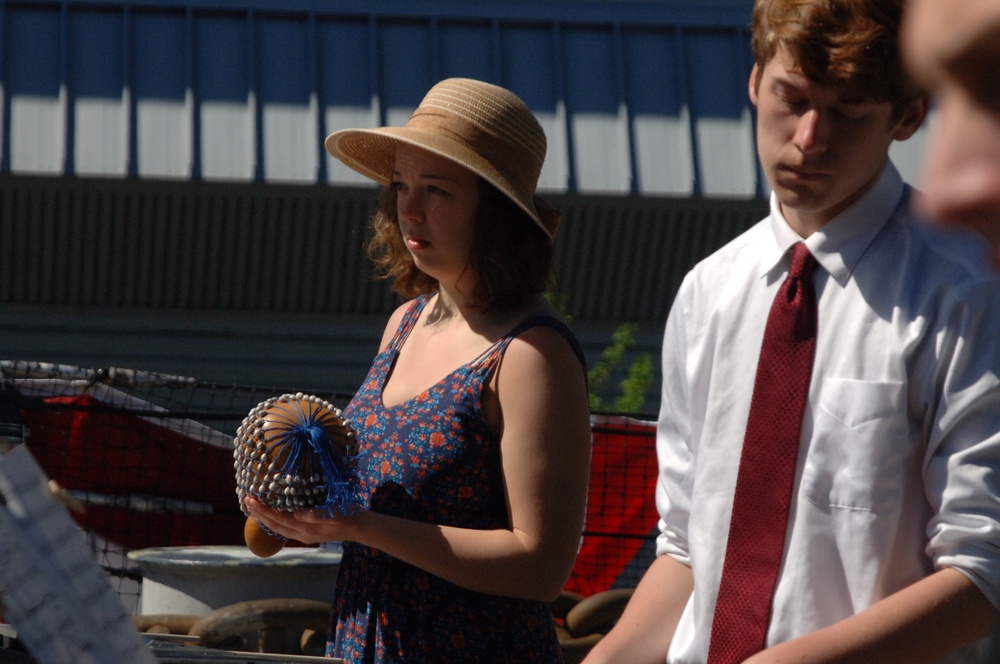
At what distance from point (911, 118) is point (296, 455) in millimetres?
1231

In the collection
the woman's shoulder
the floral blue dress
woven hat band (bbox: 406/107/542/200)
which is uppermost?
woven hat band (bbox: 406/107/542/200)

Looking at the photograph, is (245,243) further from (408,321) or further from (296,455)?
(296,455)

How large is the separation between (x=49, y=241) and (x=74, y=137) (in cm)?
69

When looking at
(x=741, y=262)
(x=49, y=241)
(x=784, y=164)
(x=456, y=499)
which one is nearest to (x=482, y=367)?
(x=456, y=499)

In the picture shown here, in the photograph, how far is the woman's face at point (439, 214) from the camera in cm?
240

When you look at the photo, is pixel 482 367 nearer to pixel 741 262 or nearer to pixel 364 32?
pixel 741 262

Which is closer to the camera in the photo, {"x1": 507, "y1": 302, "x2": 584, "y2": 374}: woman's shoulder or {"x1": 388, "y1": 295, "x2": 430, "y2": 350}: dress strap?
{"x1": 507, "y1": 302, "x2": 584, "y2": 374}: woman's shoulder

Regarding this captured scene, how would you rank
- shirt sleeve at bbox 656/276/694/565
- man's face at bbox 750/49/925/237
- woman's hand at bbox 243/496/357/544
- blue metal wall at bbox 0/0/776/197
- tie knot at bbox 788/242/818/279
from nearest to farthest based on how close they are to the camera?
man's face at bbox 750/49/925/237 → tie knot at bbox 788/242/818/279 → shirt sleeve at bbox 656/276/694/565 → woman's hand at bbox 243/496/357/544 → blue metal wall at bbox 0/0/776/197

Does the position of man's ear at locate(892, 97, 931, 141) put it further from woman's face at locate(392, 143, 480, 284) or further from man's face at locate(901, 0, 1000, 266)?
man's face at locate(901, 0, 1000, 266)

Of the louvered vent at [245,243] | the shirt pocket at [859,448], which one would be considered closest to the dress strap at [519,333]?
the shirt pocket at [859,448]

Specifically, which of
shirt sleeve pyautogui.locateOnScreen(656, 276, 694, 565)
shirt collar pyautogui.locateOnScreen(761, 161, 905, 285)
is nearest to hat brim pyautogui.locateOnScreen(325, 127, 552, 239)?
shirt sleeve pyautogui.locateOnScreen(656, 276, 694, 565)

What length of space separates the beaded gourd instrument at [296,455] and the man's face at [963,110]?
1803 millimetres

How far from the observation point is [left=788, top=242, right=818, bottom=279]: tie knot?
166 centimetres

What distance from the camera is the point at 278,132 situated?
22.7ft
